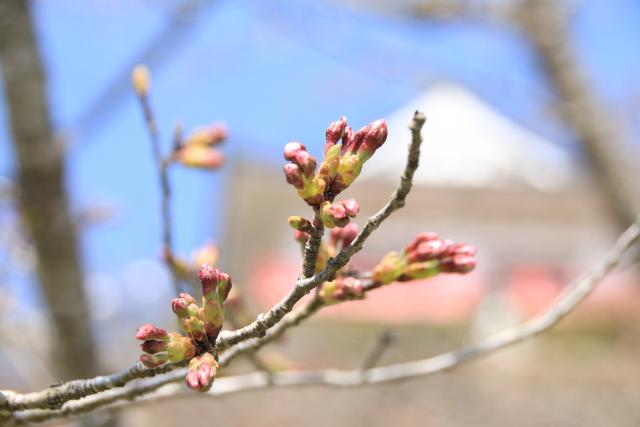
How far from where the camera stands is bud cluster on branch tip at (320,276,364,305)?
117 centimetres

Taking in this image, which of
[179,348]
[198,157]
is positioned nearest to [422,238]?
[179,348]

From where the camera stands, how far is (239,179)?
20094 mm

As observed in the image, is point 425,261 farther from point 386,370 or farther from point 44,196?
point 44,196

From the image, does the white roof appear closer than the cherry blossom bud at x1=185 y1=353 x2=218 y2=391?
No

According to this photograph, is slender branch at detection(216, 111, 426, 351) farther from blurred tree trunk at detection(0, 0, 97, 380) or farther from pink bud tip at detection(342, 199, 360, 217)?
blurred tree trunk at detection(0, 0, 97, 380)

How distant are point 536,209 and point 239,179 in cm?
767

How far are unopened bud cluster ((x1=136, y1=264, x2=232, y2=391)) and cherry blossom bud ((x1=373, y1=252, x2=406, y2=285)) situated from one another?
0.89 ft

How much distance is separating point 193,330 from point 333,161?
0.31 m

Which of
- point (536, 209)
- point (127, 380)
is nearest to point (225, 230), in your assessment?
point (536, 209)

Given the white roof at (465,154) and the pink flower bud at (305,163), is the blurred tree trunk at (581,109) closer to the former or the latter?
the pink flower bud at (305,163)

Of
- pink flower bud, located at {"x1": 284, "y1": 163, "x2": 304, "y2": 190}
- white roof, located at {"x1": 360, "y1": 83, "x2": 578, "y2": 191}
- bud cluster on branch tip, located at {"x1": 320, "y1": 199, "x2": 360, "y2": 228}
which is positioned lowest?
white roof, located at {"x1": 360, "y1": 83, "x2": 578, "y2": 191}

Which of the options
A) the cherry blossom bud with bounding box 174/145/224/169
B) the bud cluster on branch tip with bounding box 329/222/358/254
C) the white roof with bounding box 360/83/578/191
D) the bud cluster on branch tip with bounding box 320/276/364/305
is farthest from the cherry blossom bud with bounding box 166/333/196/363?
the white roof with bounding box 360/83/578/191

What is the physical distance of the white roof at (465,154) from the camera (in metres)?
19.0

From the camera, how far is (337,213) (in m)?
0.92
